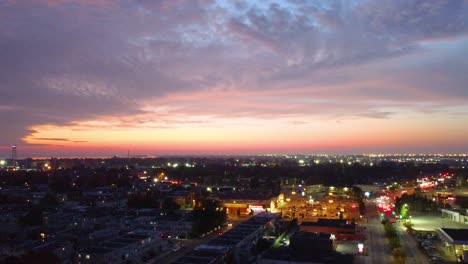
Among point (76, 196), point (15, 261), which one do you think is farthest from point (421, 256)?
point (76, 196)

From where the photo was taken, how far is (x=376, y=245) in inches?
452

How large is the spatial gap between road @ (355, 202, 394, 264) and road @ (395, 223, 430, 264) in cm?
47

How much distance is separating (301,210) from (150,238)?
9.57 metres

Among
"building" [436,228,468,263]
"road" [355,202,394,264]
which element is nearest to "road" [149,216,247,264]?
"road" [355,202,394,264]

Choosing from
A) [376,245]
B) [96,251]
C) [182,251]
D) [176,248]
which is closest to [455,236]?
[376,245]

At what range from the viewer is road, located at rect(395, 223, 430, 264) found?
9.92m

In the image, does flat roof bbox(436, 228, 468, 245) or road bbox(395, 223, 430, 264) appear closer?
Result: road bbox(395, 223, 430, 264)

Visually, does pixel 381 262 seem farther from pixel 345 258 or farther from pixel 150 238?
pixel 150 238

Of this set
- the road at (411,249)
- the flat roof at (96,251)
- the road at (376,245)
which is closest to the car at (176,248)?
the flat roof at (96,251)

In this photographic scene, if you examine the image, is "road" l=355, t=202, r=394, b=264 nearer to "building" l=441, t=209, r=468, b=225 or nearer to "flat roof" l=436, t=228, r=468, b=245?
"flat roof" l=436, t=228, r=468, b=245

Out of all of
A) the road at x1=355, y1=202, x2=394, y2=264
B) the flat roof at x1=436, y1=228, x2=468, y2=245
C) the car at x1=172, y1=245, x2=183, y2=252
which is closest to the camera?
Result: the road at x1=355, y1=202, x2=394, y2=264

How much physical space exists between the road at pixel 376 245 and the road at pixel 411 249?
470 millimetres

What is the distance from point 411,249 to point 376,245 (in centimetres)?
95

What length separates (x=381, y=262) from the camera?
32.1ft
